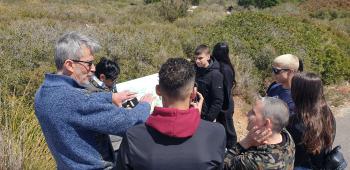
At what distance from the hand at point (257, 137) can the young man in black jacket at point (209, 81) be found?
2.28m

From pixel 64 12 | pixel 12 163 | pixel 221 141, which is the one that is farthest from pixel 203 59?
pixel 64 12

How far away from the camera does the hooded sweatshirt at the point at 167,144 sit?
2.45m

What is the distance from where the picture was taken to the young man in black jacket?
17.2 ft

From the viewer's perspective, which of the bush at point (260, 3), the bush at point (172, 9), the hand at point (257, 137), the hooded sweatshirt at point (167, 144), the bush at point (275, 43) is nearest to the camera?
the hooded sweatshirt at point (167, 144)

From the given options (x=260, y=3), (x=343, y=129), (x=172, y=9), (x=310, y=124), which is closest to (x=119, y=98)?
(x=310, y=124)

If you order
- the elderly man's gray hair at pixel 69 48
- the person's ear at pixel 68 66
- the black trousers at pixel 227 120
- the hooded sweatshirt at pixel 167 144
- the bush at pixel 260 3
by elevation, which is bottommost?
the bush at pixel 260 3

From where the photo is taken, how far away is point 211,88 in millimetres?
5266

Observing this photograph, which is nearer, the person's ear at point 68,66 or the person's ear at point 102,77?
the person's ear at point 68,66

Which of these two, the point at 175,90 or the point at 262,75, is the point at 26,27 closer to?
the point at 262,75

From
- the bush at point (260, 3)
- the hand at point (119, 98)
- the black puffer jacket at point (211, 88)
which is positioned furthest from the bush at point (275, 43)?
the bush at point (260, 3)

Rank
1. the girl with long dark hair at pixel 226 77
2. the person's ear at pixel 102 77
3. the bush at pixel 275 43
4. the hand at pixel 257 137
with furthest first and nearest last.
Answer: the bush at pixel 275 43
the girl with long dark hair at pixel 226 77
the person's ear at pixel 102 77
the hand at pixel 257 137

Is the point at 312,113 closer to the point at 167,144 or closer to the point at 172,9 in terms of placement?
the point at 167,144

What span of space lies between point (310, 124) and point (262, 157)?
0.80 metres

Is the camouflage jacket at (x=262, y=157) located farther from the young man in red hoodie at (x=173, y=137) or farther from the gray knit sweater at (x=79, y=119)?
the gray knit sweater at (x=79, y=119)
